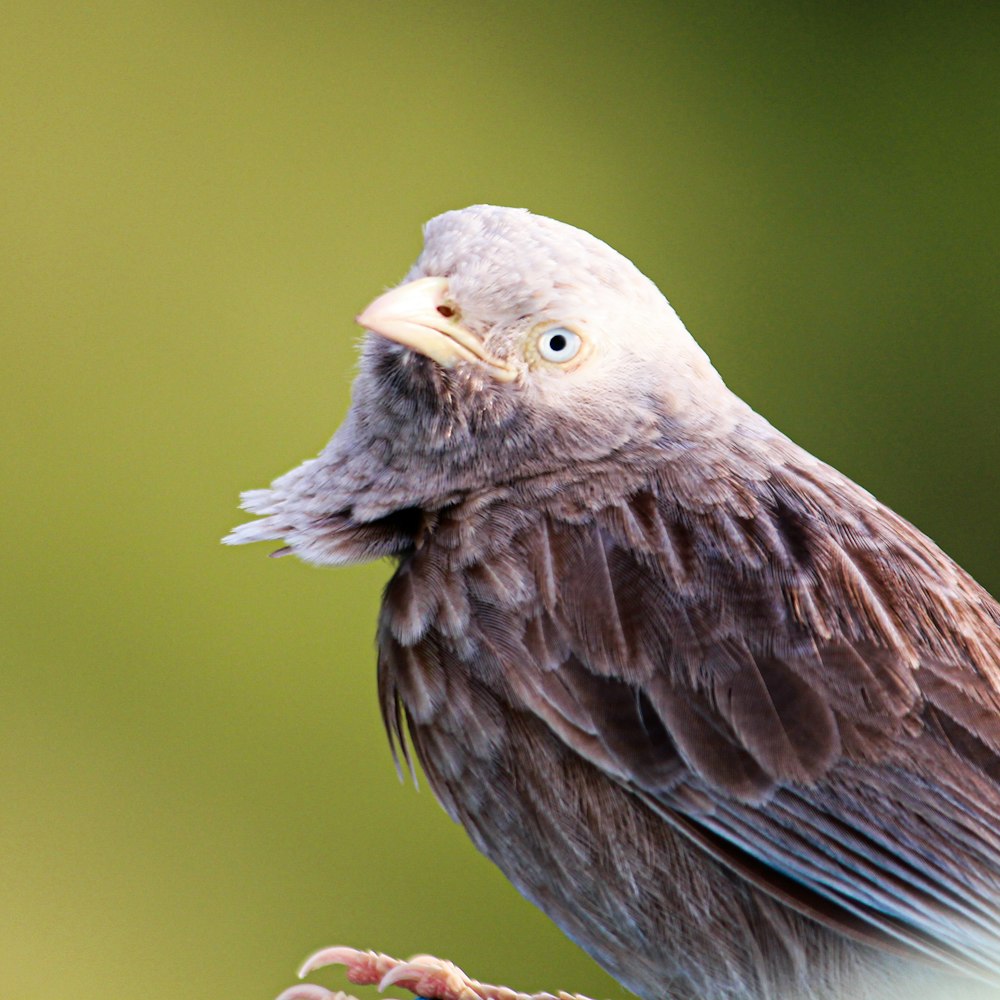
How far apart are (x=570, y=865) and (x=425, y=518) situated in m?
0.38

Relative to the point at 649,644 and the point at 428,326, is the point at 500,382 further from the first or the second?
the point at 649,644

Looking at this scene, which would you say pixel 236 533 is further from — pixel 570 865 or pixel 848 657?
pixel 848 657

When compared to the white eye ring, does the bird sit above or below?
below

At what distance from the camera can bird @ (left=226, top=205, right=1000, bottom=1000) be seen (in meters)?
1.25

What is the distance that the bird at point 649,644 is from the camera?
1.25m

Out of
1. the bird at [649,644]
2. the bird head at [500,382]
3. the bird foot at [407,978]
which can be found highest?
the bird head at [500,382]

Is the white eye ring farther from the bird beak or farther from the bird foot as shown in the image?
the bird foot

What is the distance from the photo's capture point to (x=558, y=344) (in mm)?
1420

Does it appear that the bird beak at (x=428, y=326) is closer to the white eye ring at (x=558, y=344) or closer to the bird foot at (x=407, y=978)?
the white eye ring at (x=558, y=344)

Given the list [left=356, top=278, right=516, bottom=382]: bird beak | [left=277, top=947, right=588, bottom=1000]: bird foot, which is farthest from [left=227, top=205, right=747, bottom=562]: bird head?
[left=277, top=947, right=588, bottom=1000]: bird foot

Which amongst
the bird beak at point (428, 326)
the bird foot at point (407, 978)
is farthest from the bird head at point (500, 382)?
the bird foot at point (407, 978)

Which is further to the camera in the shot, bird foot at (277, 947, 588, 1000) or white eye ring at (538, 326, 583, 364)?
bird foot at (277, 947, 588, 1000)

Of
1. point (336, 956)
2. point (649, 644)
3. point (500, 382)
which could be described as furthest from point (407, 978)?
point (500, 382)

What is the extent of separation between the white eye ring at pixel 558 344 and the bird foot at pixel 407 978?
2.24 ft
